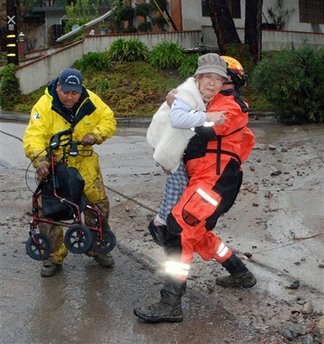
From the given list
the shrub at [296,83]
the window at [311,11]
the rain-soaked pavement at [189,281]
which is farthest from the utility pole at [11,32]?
the rain-soaked pavement at [189,281]

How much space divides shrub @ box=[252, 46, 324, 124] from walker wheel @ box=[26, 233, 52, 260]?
7.73 m

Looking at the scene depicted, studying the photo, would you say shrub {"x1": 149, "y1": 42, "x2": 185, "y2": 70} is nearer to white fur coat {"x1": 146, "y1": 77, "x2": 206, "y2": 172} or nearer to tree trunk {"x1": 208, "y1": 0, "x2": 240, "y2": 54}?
tree trunk {"x1": 208, "y1": 0, "x2": 240, "y2": 54}

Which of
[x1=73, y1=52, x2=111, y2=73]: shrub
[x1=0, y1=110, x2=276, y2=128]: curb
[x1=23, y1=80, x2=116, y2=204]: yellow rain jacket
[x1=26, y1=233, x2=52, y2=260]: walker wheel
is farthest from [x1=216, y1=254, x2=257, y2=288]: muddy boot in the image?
[x1=73, y1=52, x2=111, y2=73]: shrub

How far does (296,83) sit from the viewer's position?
11.6m

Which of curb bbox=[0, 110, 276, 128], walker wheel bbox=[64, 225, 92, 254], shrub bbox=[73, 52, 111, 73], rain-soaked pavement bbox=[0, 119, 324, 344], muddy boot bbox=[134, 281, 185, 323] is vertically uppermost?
shrub bbox=[73, 52, 111, 73]

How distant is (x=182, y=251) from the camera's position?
4.20m

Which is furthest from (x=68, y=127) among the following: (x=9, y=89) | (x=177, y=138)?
(x=9, y=89)

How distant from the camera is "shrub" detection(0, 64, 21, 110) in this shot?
19.0 m

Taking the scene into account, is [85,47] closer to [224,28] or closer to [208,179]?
[224,28]

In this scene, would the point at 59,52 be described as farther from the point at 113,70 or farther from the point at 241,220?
the point at 241,220

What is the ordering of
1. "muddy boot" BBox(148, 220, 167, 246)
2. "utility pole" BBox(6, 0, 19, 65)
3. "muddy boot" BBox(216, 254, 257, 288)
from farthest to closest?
"utility pole" BBox(6, 0, 19, 65), "muddy boot" BBox(216, 254, 257, 288), "muddy boot" BBox(148, 220, 167, 246)

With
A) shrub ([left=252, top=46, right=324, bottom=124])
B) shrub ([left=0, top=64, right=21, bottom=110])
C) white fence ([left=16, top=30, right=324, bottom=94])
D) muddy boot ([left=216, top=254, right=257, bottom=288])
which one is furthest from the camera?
white fence ([left=16, top=30, right=324, bottom=94])

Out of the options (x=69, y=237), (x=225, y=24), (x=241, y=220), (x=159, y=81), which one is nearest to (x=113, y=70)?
(x=159, y=81)

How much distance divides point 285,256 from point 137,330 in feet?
5.50
